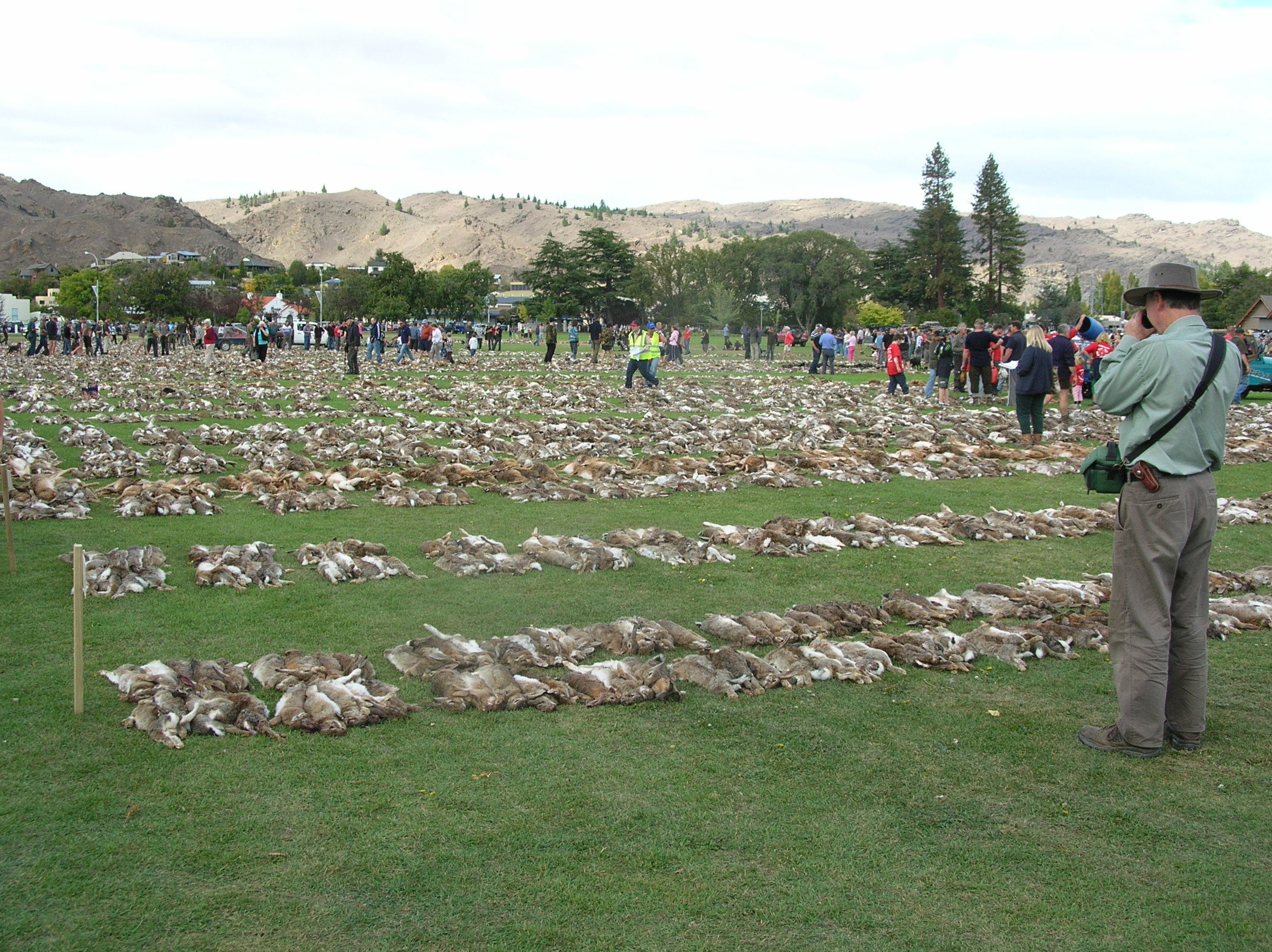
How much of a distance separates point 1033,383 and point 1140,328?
46.0ft

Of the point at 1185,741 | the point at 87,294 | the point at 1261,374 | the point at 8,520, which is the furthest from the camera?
the point at 87,294

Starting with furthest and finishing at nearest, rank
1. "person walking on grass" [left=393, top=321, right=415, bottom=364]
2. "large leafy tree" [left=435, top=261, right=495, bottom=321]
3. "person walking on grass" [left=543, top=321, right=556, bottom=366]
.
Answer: "large leafy tree" [left=435, top=261, right=495, bottom=321]
"person walking on grass" [left=393, top=321, right=415, bottom=364]
"person walking on grass" [left=543, top=321, right=556, bottom=366]

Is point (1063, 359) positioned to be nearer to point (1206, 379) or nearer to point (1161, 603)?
point (1206, 379)

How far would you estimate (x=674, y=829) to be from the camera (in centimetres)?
479

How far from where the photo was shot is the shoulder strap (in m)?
5.40

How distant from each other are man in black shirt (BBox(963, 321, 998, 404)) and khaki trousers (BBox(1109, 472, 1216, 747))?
23092 millimetres

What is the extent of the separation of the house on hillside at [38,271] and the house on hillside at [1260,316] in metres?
175

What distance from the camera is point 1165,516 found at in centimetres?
544

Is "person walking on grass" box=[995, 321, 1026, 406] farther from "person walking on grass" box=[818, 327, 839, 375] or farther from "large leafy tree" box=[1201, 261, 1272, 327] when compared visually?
"large leafy tree" box=[1201, 261, 1272, 327]

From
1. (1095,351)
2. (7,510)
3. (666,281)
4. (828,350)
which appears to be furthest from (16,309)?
(7,510)

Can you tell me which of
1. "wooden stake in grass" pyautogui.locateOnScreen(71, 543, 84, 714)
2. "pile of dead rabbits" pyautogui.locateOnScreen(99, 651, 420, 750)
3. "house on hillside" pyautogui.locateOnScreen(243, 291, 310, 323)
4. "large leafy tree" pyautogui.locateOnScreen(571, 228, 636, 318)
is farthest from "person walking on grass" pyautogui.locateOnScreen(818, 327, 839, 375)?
"large leafy tree" pyautogui.locateOnScreen(571, 228, 636, 318)

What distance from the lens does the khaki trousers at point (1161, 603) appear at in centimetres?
545

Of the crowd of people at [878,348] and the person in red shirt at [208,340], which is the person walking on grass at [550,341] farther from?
the person in red shirt at [208,340]

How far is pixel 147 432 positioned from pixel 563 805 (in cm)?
1660
